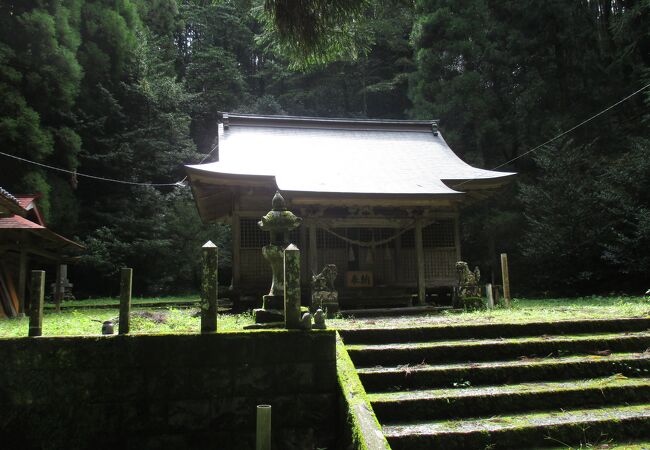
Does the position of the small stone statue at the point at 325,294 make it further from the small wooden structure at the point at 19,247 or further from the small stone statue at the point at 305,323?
the small wooden structure at the point at 19,247

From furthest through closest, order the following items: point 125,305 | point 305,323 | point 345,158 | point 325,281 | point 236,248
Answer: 1. point 345,158
2. point 236,248
3. point 325,281
4. point 305,323
5. point 125,305

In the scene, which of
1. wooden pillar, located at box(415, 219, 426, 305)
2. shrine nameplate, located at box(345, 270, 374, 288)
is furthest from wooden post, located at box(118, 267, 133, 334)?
wooden pillar, located at box(415, 219, 426, 305)

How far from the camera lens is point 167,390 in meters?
4.31

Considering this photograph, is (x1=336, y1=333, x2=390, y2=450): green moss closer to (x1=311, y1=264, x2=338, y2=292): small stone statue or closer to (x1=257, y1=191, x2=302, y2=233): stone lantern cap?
(x1=257, y1=191, x2=302, y2=233): stone lantern cap

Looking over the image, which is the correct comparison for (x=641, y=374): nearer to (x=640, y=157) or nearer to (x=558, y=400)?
(x=558, y=400)

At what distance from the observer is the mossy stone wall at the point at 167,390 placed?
4.18 metres

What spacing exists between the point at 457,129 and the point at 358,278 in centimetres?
1029

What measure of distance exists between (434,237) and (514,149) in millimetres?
8896

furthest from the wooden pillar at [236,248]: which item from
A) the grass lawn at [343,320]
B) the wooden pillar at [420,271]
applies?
the wooden pillar at [420,271]

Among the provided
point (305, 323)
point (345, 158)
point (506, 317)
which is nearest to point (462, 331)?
point (506, 317)

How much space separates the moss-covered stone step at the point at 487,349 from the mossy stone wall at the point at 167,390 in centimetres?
75

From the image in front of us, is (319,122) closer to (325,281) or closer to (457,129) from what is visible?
(457,129)

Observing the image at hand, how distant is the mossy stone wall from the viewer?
13.7 feet

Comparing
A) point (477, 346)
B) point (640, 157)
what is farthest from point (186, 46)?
point (477, 346)
